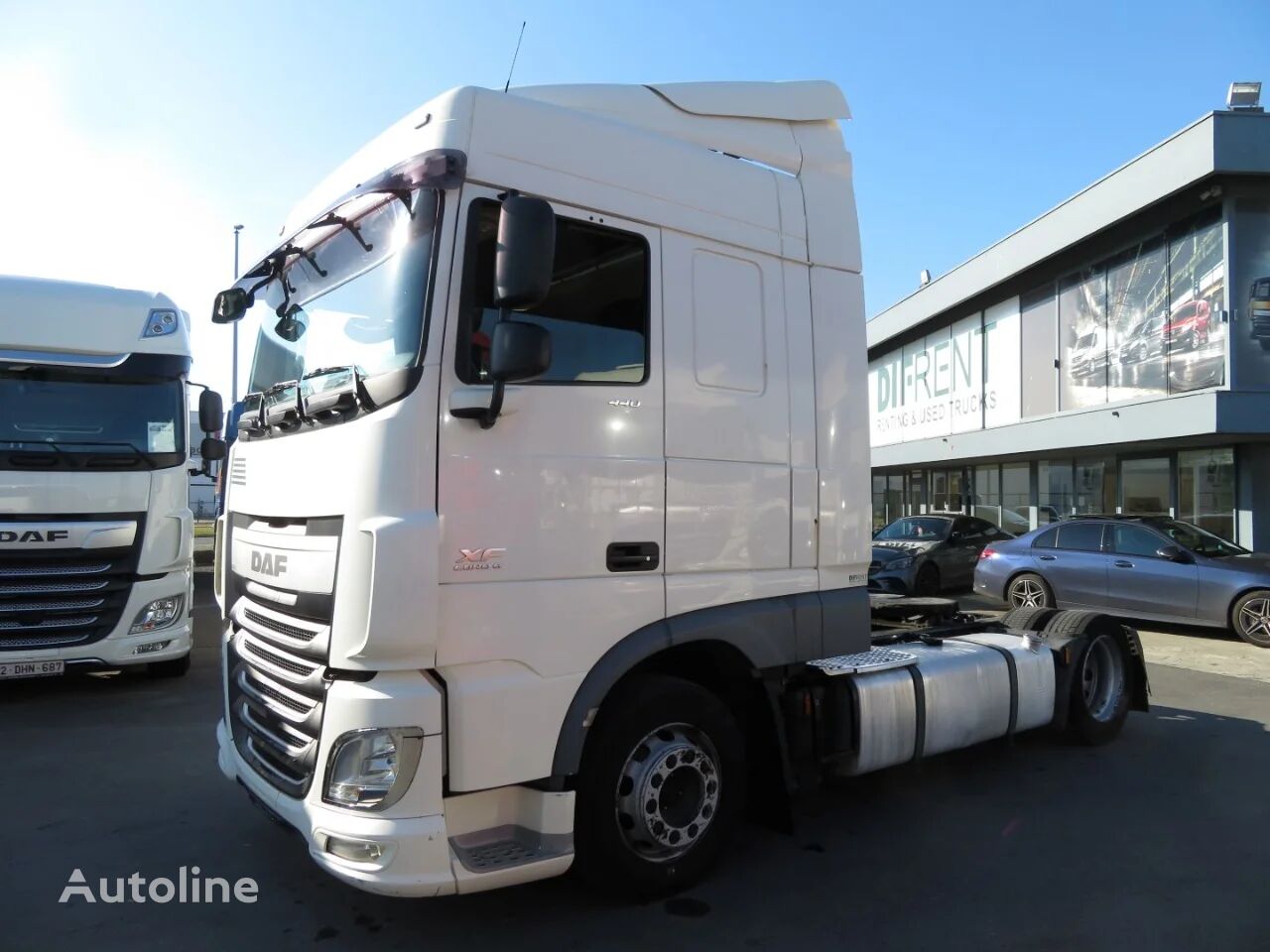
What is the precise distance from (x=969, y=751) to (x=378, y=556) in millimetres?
4954

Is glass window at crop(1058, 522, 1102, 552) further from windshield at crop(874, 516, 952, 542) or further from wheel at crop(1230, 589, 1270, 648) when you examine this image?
windshield at crop(874, 516, 952, 542)

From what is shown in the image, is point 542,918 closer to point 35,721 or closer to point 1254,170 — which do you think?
point 35,721

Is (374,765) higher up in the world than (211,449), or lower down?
lower down

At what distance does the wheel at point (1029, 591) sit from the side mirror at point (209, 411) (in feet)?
33.8

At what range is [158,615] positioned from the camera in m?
7.29

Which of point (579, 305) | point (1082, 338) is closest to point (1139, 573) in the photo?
point (1082, 338)

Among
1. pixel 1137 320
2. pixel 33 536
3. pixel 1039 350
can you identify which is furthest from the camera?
pixel 1039 350

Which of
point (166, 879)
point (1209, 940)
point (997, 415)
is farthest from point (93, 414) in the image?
point (997, 415)

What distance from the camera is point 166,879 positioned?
387 centimetres

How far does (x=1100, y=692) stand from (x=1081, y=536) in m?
6.07

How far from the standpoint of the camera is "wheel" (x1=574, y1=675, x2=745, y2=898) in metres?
3.45

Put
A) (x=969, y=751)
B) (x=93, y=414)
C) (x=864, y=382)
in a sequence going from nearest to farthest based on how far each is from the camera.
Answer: (x=864, y=382), (x=969, y=751), (x=93, y=414)

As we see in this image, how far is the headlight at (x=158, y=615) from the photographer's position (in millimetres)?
7156

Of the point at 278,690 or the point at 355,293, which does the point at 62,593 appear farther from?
the point at 355,293
